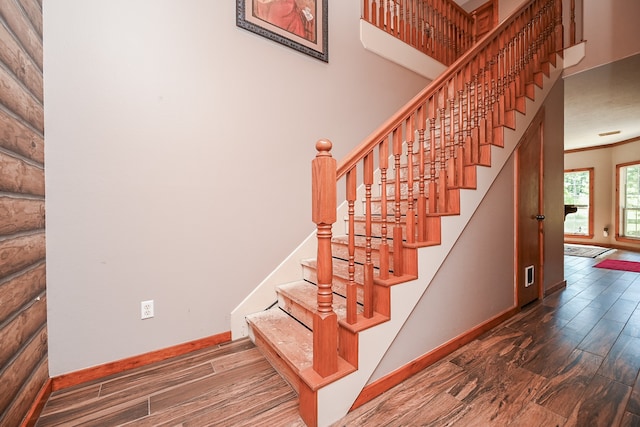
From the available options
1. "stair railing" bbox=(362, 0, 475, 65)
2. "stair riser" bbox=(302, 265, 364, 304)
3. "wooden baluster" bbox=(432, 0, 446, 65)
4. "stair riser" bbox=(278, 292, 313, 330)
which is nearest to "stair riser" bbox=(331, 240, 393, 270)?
"stair riser" bbox=(302, 265, 364, 304)

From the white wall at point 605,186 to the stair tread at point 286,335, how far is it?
7.98 meters

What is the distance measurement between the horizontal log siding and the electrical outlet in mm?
425

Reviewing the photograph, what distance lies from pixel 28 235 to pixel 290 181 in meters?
1.54

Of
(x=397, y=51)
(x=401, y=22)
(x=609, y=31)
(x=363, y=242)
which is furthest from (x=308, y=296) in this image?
(x=609, y=31)

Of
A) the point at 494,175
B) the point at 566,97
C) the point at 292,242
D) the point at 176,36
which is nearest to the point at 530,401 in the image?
the point at 494,175

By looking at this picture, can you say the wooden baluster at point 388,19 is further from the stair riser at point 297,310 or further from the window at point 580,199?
the window at point 580,199

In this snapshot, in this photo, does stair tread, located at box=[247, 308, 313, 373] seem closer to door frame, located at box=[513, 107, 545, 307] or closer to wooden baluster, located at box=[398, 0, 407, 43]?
door frame, located at box=[513, 107, 545, 307]

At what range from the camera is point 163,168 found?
174 cm

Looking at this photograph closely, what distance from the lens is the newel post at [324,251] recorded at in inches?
47.1

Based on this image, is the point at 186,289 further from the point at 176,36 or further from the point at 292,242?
the point at 176,36

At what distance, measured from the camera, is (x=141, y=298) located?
5.49ft

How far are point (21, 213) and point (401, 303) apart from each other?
187cm

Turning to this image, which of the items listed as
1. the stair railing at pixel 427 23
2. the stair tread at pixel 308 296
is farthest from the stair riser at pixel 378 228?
the stair railing at pixel 427 23

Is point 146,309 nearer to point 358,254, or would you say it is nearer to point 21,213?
point 21,213
